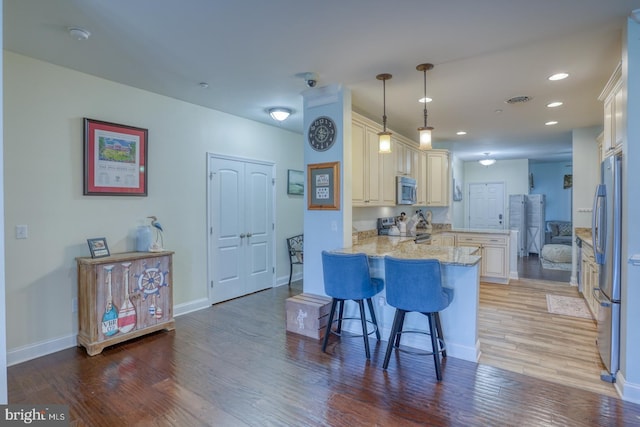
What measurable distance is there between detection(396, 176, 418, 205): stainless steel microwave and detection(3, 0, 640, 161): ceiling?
1.20m

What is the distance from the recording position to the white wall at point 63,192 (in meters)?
2.92

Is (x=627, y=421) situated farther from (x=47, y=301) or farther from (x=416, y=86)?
(x=47, y=301)

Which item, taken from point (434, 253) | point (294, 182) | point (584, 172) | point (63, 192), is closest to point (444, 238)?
point (584, 172)

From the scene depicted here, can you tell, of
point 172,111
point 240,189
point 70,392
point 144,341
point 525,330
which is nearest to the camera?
point 70,392

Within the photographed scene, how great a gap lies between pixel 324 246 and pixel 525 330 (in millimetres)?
2356

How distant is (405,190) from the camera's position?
5191 mm

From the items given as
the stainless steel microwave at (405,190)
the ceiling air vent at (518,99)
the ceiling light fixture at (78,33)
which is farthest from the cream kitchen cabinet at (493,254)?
the ceiling light fixture at (78,33)

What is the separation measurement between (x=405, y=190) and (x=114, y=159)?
12.6 ft

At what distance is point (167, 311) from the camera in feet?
12.0

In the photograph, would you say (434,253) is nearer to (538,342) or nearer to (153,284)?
(538,342)

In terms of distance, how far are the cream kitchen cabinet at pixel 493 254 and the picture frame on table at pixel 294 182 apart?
3163 millimetres

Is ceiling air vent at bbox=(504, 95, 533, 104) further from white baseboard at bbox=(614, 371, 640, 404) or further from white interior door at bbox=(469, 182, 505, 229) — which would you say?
white interior door at bbox=(469, 182, 505, 229)

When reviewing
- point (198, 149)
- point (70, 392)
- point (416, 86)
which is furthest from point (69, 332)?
point (416, 86)

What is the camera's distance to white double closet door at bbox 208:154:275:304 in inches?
182
